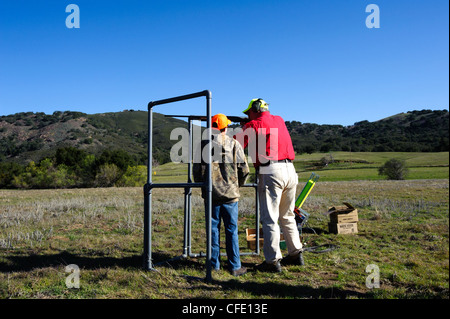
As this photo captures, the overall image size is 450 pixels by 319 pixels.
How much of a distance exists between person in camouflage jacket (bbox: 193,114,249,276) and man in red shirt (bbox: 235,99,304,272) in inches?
12.9

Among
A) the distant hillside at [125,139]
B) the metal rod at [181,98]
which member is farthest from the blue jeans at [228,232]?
the distant hillside at [125,139]

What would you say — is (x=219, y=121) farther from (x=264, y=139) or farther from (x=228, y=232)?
(x=228, y=232)

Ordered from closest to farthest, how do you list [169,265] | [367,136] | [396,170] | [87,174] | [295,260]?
[169,265]
[295,260]
[87,174]
[396,170]
[367,136]

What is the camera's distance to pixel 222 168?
217 inches

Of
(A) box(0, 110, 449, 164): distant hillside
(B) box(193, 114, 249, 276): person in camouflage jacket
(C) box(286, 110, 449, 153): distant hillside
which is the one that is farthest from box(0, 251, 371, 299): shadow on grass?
(A) box(0, 110, 449, 164): distant hillside

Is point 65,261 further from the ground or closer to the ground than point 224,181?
closer to the ground

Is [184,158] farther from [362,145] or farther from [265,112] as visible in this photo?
[362,145]

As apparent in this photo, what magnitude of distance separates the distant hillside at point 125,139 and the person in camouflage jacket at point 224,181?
7075 cm

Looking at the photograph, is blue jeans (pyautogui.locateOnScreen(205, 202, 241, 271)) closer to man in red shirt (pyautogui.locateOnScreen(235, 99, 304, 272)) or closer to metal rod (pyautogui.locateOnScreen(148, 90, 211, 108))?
man in red shirt (pyautogui.locateOnScreen(235, 99, 304, 272))

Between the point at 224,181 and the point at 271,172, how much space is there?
791 millimetres

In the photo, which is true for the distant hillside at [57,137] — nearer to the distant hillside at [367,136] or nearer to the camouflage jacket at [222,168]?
the distant hillside at [367,136]

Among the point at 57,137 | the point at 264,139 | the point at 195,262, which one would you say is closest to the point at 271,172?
the point at 264,139

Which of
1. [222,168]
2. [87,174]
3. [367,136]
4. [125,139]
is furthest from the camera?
[125,139]
